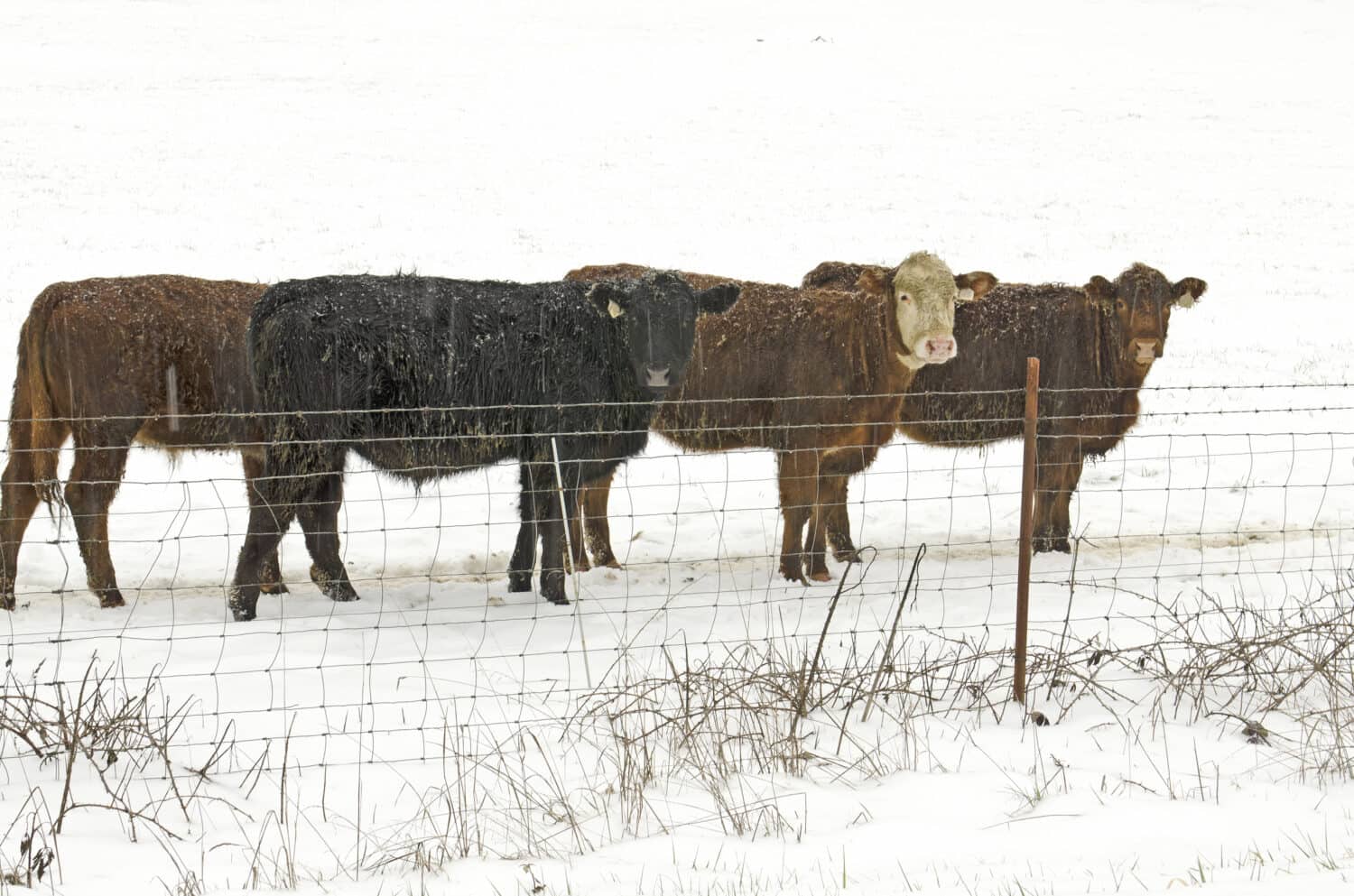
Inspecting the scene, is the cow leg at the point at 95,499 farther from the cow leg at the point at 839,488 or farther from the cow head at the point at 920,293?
the cow head at the point at 920,293

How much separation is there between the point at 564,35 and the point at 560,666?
41846 mm

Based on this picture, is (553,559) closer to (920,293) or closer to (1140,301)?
(920,293)

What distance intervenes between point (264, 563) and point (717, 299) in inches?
115

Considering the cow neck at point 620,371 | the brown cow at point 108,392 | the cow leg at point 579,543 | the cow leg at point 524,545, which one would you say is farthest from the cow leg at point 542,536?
the brown cow at point 108,392

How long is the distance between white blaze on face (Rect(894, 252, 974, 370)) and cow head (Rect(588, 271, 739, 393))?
49.8 inches

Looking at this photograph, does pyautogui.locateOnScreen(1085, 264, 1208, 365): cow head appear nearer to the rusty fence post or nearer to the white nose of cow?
the white nose of cow

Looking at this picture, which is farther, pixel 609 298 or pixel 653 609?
pixel 609 298

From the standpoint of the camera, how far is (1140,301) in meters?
8.51

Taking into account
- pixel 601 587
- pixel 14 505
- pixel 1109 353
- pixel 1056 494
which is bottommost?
pixel 601 587

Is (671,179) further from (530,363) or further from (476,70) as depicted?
(530,363)

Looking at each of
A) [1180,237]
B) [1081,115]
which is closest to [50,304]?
[1180,237]

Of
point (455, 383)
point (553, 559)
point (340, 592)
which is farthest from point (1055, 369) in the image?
point (340, 592)

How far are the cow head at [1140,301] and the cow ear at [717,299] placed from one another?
8.72 feet

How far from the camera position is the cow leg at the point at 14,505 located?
6.98 meters
